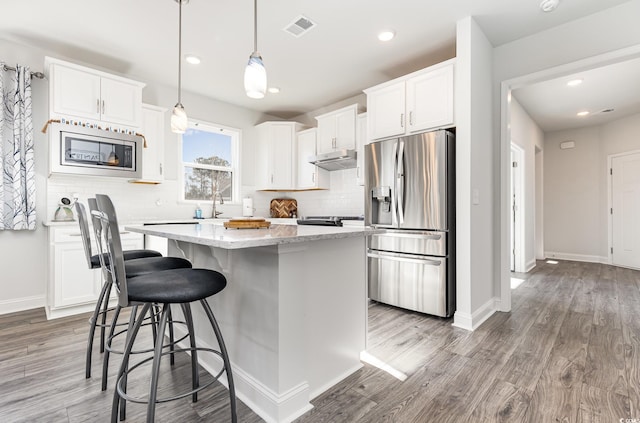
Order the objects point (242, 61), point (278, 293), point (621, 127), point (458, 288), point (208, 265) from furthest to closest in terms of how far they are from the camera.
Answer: point (621, 127), point (242, 61), point (458, 288), point (208, 265), point (278, 293)

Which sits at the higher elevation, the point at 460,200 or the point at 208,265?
the point at 460,200

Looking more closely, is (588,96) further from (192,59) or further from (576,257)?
(192,59)

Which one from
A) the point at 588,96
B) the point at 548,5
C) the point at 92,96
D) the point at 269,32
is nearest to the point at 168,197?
the point at 92,96

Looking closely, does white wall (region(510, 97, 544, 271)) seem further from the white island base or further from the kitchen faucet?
the kitchen faucet

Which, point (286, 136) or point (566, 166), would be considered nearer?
point (286, 136)

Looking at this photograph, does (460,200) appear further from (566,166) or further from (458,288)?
(566,166)

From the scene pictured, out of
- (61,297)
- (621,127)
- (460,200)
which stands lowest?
(61,297)

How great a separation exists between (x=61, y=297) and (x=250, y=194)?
2.67 m

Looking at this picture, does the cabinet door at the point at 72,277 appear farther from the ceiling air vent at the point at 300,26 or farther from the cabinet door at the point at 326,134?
the cabinet door at the point at 326,134

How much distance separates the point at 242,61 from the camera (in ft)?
11.1

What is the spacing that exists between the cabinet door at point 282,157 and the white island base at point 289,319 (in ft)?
9.49

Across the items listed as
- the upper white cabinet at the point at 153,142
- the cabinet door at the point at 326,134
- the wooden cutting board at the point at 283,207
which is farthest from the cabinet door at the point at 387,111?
the upper white cabinet at the point at 153,142

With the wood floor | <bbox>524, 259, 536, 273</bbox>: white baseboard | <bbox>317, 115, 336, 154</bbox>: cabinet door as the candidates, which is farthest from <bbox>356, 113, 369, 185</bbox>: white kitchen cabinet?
<bbox>524, 259, 536, 273</bbox>: white baseboard

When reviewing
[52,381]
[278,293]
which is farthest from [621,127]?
[52,381]
